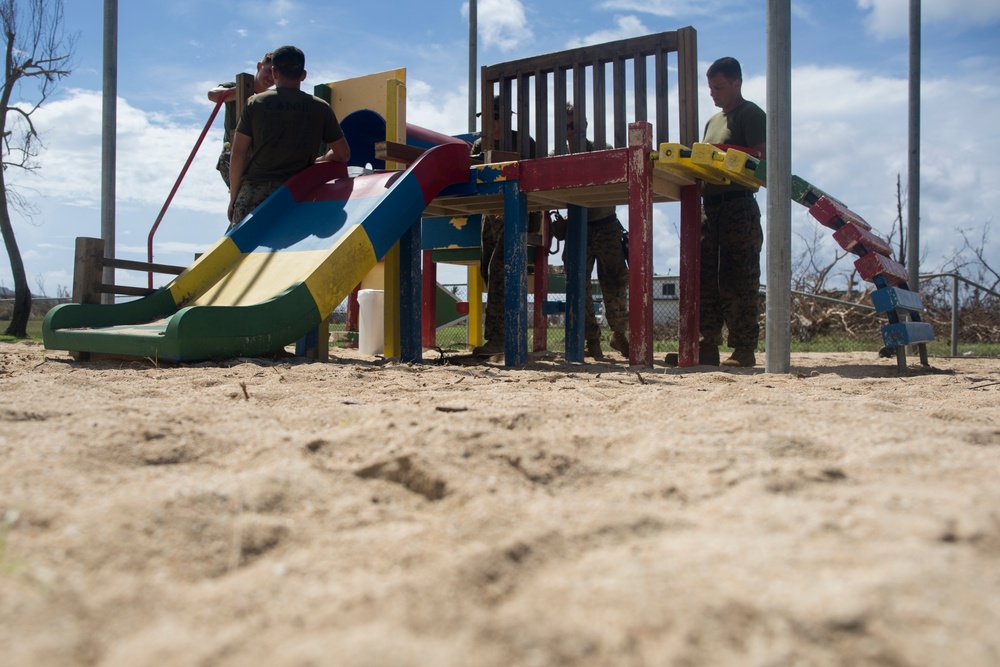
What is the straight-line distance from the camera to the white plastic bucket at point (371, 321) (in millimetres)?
6469

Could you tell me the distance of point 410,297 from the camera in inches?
198

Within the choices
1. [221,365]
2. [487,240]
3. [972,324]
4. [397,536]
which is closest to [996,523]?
[397,536]

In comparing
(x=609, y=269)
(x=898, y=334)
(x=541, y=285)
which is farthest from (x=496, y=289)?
(x=898, y=334)

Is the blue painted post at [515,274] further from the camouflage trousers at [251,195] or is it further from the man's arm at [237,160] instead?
the man's arm at [237,160]

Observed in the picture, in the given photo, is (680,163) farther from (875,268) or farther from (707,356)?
(707,356)

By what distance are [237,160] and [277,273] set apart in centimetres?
108

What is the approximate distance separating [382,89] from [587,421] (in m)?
4.79

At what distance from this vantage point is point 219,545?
1.23 m

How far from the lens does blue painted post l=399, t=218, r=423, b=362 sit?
5.00m

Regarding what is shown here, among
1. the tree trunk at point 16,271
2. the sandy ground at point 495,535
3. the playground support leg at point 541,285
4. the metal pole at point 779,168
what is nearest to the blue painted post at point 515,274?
the playground support leg at point 541,285

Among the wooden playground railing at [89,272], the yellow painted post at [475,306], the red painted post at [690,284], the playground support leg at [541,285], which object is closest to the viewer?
the wooden playground railing at [89,272]

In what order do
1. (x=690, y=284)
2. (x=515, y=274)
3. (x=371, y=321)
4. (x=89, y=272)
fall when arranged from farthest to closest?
(x=371, y=321)
(x=690, y=284)
(x=515, y=274)
(x=89, y=272)

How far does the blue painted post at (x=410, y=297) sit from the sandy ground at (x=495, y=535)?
2719mm

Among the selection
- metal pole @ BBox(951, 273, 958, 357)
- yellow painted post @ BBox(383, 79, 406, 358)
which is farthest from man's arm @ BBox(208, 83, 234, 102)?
metal pole @ BBox(951, 273, 958, 357)
